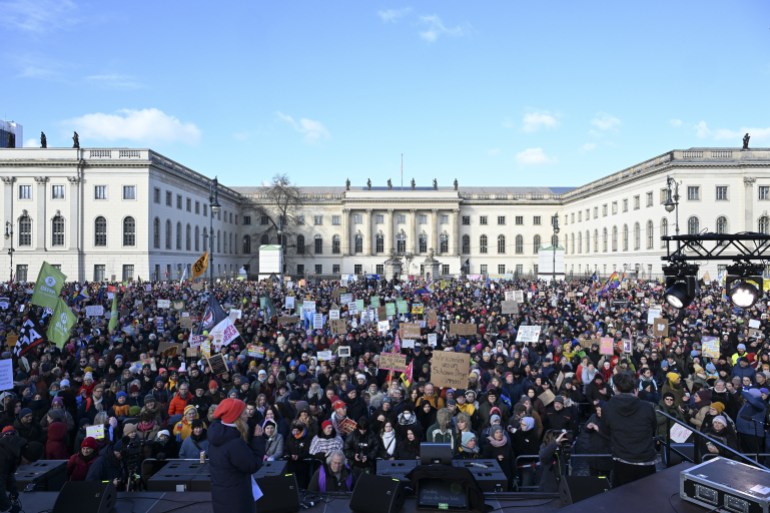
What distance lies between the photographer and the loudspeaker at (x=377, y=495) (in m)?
5.79

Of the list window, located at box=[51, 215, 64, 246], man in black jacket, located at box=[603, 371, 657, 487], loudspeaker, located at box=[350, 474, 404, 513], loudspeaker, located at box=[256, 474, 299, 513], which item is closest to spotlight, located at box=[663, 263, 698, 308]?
man in black jacket, located at box=[603, 371, 657, 487]

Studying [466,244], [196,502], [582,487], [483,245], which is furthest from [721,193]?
[196,502]

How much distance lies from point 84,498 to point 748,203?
5477 centimetres

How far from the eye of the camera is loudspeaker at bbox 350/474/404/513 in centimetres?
579

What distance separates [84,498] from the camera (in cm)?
562

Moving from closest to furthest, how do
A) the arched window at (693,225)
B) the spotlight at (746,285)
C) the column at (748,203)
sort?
1. the spotlight at (746,285)
2. the arched window at (693,225)
3. the column at (748,203)

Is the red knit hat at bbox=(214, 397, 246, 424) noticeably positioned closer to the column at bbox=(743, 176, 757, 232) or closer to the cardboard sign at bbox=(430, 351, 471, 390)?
the cardboard sign at bbox=(430, 351, 471, 390)

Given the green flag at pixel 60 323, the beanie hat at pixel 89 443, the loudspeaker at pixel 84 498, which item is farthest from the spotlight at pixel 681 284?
the green flag at pixel 60 323

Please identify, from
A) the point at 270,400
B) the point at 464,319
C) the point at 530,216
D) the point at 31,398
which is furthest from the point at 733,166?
the point at 31,398

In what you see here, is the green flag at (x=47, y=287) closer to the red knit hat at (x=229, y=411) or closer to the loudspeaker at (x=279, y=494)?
the loudspeaker at (x=279, y=494)

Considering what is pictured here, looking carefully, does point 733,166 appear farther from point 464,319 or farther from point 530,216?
point 464,319

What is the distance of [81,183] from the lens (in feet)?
161

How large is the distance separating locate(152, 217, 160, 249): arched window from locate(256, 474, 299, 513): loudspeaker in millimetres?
47914

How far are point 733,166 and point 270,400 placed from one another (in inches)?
1975
